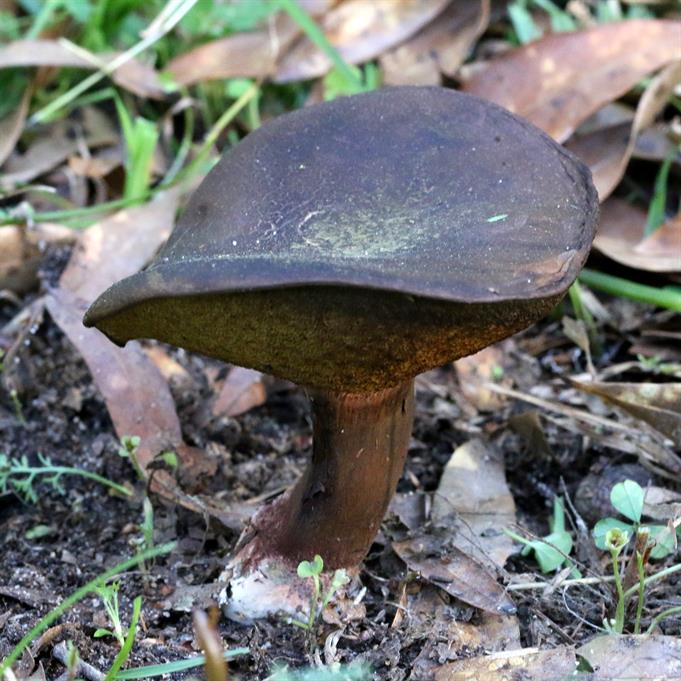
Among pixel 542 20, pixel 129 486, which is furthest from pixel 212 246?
pixel 542 20

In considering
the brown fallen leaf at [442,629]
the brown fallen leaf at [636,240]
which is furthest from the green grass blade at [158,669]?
the brown fallen leaf at [636,240]

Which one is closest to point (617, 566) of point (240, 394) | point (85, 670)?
point (85, 670)

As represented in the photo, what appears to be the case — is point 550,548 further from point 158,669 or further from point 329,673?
point 158,669

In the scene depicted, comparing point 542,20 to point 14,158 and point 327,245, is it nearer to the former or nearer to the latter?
point 14,158

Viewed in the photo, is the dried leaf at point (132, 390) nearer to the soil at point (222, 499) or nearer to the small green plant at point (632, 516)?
the soil at point (222, 499)

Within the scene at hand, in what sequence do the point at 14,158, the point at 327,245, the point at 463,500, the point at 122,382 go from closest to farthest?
the point at 327,245
the point at 463,500
the point at 122,382
the point at 14,158
